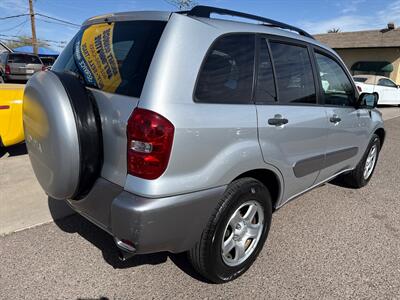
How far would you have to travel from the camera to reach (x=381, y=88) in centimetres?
1539

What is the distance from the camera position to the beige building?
79.3ft

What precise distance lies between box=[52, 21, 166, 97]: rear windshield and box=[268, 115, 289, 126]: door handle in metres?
1.03

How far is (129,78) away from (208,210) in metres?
0.97

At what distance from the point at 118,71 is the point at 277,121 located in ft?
3.99

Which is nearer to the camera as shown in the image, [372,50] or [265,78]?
[265,78]

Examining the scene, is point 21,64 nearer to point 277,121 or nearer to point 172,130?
point 277,121

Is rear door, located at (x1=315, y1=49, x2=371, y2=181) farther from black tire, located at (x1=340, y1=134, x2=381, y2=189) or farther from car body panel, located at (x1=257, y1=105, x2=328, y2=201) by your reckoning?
black tire, located at (x1=340, y1=134, x2=381, y2=189)

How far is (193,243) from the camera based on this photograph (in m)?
2.28

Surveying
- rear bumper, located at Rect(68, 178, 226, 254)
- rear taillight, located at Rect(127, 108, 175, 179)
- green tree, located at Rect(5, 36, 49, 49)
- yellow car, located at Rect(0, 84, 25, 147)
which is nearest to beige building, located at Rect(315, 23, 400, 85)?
yellow car, located at Rect(0, 84, 25, 147)

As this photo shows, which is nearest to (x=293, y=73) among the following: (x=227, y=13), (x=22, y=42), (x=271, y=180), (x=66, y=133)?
(x=227, y=13)

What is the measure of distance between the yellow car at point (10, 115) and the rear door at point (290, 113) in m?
3.65

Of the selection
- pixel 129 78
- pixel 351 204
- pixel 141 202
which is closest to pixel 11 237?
pixel 141 202

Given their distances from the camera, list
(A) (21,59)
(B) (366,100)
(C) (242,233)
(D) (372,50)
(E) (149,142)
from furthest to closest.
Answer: (D) (372,50) < (A) (21,59) < (B) (366,100) < (C) (242,233) < (E) (149,142)

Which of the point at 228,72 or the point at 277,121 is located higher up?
the point at 228,72
